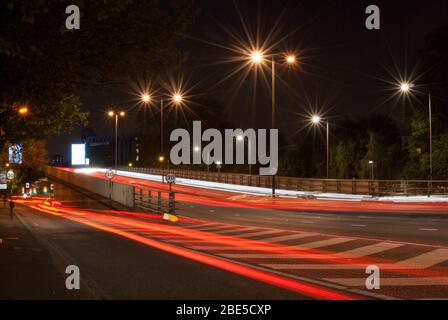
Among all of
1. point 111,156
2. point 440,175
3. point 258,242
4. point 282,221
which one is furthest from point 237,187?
point 111,156

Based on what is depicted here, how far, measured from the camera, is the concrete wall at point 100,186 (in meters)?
40.3

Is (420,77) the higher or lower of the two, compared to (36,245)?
higher

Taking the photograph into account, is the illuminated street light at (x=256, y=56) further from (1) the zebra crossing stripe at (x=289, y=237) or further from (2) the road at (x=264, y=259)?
(1) the zebra crossing stripe at (x=289, y=237)

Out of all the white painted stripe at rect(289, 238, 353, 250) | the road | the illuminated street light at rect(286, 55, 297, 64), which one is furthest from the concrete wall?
the white painted stripe at rect(289, 238, 353, 250)

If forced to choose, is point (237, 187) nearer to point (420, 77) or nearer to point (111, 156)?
point (420, 77)

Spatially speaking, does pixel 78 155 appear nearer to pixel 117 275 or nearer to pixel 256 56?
pixel 256 56

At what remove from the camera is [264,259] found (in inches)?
542

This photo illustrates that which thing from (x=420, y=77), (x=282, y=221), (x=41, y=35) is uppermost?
(x=420, y=77)

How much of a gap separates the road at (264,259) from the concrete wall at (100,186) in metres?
15.6

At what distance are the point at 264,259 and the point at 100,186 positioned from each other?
39802mm

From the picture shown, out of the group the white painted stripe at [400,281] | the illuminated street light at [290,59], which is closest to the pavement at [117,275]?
the white painted stripe at [400,281]

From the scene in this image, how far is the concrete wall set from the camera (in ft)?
132

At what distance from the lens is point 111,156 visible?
163750mm
